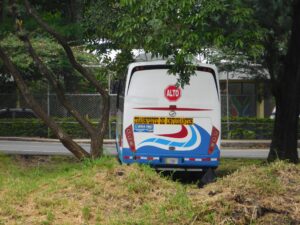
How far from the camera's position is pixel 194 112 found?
1378 centimetres

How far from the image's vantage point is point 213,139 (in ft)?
45.1

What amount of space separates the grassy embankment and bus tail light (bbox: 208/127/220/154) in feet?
17.6

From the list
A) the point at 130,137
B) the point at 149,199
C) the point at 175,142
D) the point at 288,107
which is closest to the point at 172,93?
the point at 175,142

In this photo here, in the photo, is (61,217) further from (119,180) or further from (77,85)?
(77,85)

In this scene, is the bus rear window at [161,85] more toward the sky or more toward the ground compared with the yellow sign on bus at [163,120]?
more toward the sky

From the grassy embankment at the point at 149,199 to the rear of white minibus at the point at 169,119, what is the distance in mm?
5081

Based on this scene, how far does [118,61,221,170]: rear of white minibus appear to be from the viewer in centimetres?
1368

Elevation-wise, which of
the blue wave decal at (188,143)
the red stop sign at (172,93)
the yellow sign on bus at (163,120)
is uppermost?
the red stop sign at (172,93)

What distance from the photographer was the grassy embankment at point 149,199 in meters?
6.30

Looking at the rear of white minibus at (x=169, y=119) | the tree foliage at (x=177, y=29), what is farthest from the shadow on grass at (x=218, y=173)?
the tree foliage at (x=177, y=29)

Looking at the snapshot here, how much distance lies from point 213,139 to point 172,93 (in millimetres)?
1346

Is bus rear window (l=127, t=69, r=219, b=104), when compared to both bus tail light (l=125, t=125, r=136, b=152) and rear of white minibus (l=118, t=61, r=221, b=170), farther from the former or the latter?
bus tail light (l=125, t=125, r=136, b=152)

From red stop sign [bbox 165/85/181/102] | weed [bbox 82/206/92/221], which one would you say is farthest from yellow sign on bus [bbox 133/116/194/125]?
weed [bbox 82/206/92/221]

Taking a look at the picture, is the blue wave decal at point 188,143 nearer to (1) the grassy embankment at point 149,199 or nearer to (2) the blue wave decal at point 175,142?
(2) the blue wave decal at point 175,142
